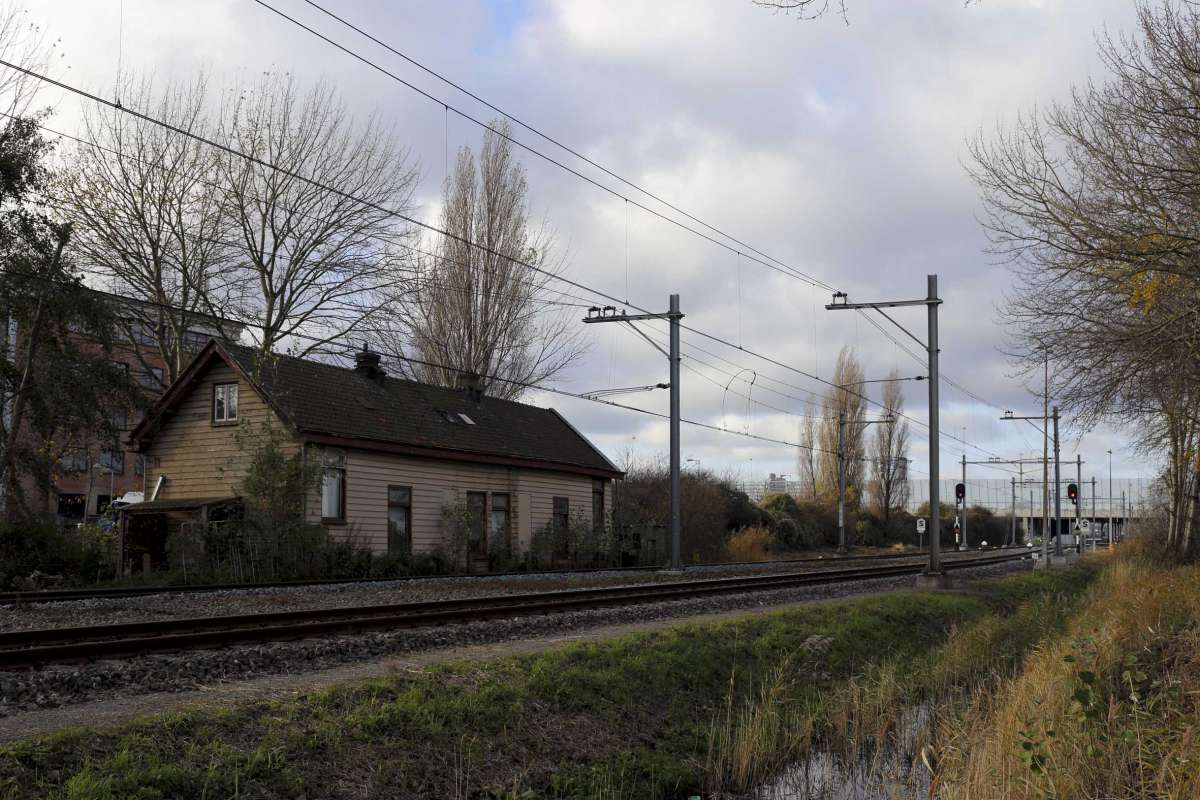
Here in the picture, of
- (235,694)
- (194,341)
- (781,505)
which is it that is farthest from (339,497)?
(781,505)

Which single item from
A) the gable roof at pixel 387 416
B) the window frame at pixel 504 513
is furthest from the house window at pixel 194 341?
the window frame at pixel 504 513

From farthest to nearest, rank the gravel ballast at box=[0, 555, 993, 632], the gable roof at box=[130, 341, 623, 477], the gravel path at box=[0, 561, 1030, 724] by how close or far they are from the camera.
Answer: the gable roof at box=[130, 341, 623, 477], the gravel ballast at box=[0, 555, 993, 632], the gravel path at box=[0, 561, 1030, 724]

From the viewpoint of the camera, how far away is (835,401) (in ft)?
229

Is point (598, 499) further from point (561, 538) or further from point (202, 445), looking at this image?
point (202, 445)

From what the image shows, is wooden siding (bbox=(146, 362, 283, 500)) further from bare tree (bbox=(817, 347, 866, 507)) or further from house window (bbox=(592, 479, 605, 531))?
bare tree (bbox=(817, 347, 866, 507))

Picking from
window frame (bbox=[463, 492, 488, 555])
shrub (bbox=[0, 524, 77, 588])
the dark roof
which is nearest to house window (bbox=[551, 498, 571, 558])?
window frame (bbox=[463, 492, 488, 555])

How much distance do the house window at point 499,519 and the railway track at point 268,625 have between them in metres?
11.4

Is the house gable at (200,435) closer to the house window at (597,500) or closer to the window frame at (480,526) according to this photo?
the window frame at (480,526)

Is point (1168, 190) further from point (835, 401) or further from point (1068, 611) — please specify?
point (835, 401)

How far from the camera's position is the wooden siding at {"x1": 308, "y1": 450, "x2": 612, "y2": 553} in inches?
1030

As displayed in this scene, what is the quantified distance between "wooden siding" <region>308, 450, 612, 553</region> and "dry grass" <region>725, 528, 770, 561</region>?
10739 millimetres

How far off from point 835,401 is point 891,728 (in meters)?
60.1

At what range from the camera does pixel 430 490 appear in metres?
28.7

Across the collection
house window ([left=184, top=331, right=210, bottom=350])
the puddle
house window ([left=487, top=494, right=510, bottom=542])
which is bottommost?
the puddle
